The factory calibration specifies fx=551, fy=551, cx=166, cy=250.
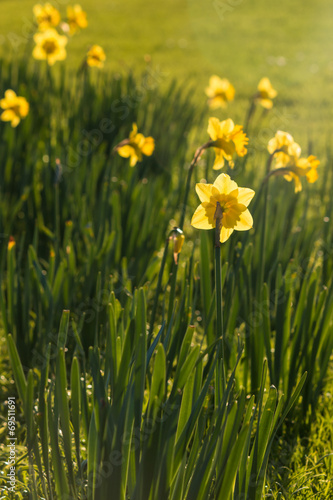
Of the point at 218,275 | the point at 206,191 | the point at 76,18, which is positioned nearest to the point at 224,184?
the point at 206,191

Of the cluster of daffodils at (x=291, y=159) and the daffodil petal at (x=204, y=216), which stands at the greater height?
the cluster of daffodils at (x=291, y=159)

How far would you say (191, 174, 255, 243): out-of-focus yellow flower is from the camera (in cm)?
110

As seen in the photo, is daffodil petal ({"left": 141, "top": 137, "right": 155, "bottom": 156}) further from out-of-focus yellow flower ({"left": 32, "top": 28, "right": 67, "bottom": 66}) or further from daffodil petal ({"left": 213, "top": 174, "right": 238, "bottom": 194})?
out-of-focus yellow flower ({"left": 32, "top": 28, "right": 67, "bottom": 66})

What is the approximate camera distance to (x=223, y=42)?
9883mm

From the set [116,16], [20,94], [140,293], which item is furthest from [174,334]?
[116,16]

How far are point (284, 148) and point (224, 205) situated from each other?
1.76 feet

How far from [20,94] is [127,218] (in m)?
1.76

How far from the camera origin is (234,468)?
1071 mm

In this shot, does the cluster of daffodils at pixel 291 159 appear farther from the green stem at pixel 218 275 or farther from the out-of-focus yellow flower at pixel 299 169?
the green stem at pixel 218 275

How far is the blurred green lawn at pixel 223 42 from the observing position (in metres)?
7.08

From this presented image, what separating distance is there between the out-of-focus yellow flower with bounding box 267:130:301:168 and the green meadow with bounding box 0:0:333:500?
0.01m

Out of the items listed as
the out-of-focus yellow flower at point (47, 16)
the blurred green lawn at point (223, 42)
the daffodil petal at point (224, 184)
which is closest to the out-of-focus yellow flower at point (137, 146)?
the daffodil petal at point (224, 184)

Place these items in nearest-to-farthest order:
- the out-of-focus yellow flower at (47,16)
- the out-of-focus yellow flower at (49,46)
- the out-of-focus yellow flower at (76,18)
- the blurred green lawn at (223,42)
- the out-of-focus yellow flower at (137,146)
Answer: the out-of-focus yellow flower at (137,146)
the out-of-focus yellow flower at (49,46)
the out-of-focus yellow flower at (47,16)
the out-of-focus yellow flower at (76,18)
the blurred green lawn at (223,42)

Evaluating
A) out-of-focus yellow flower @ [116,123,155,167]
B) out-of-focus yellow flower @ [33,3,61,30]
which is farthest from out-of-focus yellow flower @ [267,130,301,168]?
out-of-focus yellow flower @ [33,3,61,30]
